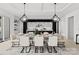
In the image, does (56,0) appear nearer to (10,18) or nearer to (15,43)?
(15,43)

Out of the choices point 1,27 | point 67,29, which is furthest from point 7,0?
point 67,29

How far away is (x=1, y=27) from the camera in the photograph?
29.5ft

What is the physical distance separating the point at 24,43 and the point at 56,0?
9.17 feet

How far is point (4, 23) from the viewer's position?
912 centimetres

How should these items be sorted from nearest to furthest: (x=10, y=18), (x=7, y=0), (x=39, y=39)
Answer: (x=7, y=0)
(x=39, y=39)
(x=10, y=18)

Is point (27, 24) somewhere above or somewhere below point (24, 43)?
above

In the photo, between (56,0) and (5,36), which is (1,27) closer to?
(5,36)

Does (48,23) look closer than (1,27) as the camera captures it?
No

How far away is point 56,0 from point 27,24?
9.39 metres
